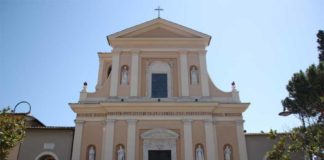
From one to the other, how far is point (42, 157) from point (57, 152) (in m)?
0.86

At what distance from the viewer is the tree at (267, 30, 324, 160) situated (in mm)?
12289

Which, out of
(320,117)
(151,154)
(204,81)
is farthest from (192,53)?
(320,117)

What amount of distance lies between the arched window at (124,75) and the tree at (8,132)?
572cm

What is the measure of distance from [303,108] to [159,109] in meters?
6.76

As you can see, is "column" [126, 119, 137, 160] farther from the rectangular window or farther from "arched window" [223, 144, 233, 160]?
"arched window" [223, 144, 233, 160]

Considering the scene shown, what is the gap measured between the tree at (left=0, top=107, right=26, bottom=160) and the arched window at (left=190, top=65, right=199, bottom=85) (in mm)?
8509

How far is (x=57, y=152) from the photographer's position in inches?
599

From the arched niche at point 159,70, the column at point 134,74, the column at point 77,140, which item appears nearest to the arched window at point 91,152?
the column at point 77,140

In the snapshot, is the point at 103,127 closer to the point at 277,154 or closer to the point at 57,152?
the point at 57,152

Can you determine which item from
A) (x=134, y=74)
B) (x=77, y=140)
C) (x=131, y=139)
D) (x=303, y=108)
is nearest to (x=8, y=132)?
(x=77, y=140)

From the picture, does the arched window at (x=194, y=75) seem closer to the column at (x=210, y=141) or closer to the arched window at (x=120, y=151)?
the column at (x=210, y=141)

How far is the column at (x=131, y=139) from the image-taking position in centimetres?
1478

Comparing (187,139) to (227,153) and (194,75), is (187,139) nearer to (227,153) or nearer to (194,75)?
(227,153)

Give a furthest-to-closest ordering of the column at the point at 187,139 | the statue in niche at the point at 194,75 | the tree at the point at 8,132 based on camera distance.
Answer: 1. the statue in niche at the point at 194,75
2. the column at the point at 187,139
3. the tree at the point at 8,132
